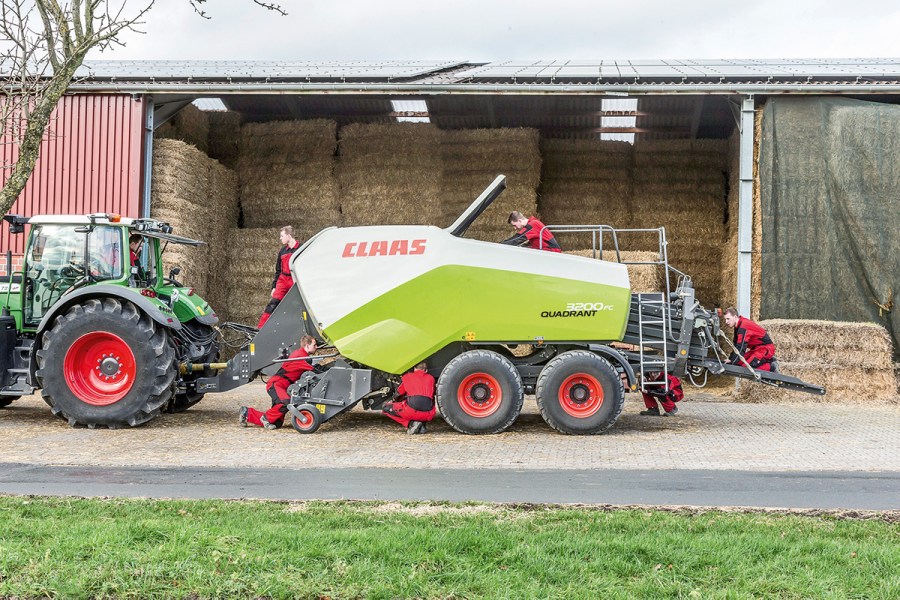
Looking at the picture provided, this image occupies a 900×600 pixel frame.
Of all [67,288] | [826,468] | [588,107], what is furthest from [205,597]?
[588,107]

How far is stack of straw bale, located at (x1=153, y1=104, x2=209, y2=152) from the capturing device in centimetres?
1611

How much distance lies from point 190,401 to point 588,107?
9721mm

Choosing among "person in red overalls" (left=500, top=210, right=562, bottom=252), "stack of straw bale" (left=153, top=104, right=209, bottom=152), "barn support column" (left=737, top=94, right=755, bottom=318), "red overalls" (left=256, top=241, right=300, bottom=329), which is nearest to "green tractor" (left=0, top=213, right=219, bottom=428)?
"red overalls" (left=256, top=241, right=300, bottom=329)

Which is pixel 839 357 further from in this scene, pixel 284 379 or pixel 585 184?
pixel 284 379

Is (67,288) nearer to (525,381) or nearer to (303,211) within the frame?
(525,381)

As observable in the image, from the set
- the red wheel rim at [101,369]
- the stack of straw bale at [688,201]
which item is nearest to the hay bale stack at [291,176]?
the stack of straw bale at [688,201]

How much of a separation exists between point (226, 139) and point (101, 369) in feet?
29.4

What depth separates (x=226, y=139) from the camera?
18453 mm

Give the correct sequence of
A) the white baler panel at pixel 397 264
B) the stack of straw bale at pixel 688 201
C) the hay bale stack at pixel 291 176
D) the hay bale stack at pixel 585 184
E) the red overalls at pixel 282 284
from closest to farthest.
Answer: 1. the white baler panel at pixel 397 264
2. the red overalls at pixel 282 284
3. the stack of straw bale at pixel 688 201
4. the hay bale stack at pixel 291 176
5. the hay bale stack at pixel 585 184

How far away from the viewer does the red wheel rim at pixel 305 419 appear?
33.2 ft

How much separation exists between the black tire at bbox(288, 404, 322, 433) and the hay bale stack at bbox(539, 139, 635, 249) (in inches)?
339

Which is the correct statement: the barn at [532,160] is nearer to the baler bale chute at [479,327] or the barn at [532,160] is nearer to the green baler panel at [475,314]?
the baler bale chute at [479,327]

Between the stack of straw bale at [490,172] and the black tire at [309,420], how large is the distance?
7.14 metres

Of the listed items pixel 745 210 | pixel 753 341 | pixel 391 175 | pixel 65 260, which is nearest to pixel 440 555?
pixel 65 260
